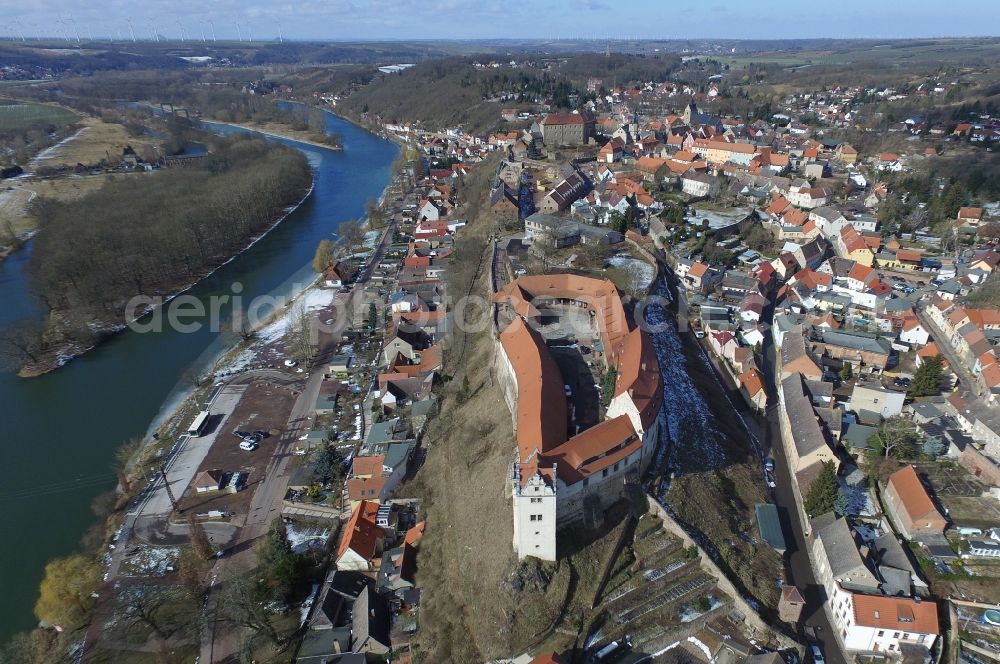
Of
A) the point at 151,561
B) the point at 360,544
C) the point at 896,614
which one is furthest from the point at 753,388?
the point at 151,561

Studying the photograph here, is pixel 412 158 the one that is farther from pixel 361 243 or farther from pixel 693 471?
pixel 693 471

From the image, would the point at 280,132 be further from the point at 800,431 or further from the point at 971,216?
the point at 800,431

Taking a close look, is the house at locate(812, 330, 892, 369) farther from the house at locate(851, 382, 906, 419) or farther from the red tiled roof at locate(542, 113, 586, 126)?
the red tiled roof at locate(542, 113, 586, 126)

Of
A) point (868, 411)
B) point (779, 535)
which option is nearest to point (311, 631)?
point (779, 535)

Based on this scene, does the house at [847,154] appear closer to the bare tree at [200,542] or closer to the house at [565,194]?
the house at [565,194]

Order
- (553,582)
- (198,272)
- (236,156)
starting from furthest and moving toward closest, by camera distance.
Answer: (236,156), (198,272), (553,582)
